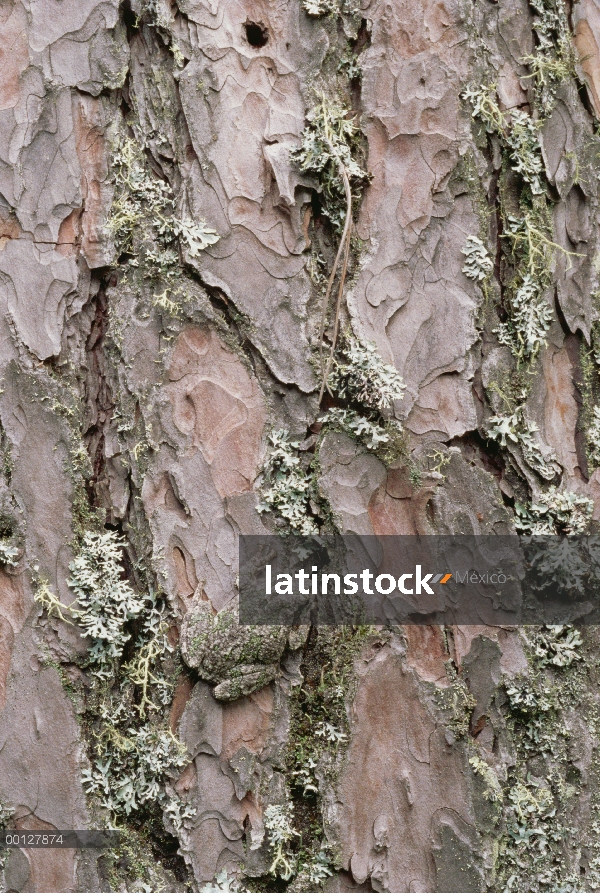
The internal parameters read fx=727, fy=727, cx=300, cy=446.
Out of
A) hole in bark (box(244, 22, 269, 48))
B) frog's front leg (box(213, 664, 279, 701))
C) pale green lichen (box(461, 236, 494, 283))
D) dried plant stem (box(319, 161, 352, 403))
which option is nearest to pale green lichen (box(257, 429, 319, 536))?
dried plant stem (box(319, 161, 352, 403))

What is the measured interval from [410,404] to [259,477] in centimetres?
40

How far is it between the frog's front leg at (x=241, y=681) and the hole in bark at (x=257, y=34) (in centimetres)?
148

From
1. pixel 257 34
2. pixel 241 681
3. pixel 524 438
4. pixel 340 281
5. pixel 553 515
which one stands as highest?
pixel 257 34

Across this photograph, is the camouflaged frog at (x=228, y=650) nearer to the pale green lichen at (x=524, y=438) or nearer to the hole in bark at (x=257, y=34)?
the pale green lichen at (x=524, y=438)

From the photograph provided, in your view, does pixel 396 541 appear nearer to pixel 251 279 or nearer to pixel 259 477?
pixel 259 477

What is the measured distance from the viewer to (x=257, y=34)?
1767 millimetres

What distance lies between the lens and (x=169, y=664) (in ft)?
5.49

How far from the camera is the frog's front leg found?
5.34 feet

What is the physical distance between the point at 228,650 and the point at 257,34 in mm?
1468

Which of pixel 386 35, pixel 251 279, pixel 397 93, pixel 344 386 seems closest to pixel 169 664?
pixel 344 386

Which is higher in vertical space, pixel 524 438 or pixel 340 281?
pixel 340 281

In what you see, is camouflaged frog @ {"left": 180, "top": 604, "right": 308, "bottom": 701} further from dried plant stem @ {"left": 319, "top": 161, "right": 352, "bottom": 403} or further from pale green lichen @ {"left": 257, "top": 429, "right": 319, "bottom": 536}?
dried plant stem @ {"left": 319, "top": 161, "right": 352, "bottom": 403}

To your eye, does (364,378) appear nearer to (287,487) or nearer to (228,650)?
(287,487)

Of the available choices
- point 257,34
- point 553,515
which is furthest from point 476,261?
point 257,34
